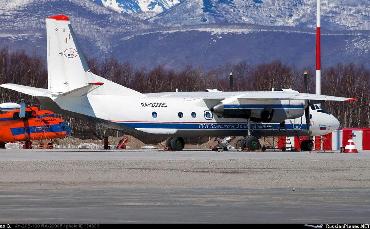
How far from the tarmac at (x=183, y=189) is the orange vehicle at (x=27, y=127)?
23750 mm

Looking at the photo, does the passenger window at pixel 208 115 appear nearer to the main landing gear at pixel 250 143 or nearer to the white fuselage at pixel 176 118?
the white fuselage at pixel 176 118

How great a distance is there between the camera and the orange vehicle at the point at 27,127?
299 feet

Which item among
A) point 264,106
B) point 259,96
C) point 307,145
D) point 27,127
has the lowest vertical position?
point 307,145

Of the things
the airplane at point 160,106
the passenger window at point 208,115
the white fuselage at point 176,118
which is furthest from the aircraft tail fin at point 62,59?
the passenger window at point 208,115

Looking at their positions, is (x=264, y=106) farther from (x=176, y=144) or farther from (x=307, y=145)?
(x=176, y=144)

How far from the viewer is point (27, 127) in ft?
300

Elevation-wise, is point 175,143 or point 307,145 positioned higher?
point 175,143

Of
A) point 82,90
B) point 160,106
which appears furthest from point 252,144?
point 82,90

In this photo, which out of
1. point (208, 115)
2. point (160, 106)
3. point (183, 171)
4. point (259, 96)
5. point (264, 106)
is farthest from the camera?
point (264, 106)

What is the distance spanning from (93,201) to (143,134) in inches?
1770

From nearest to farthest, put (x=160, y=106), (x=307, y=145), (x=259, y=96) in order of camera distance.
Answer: (x=160, y=106) → (x=259, y=96) → (x=307, y=145)

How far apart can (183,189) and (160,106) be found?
38.6m

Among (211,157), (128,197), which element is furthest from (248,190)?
(211,157)

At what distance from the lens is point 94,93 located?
7850 centimetres
